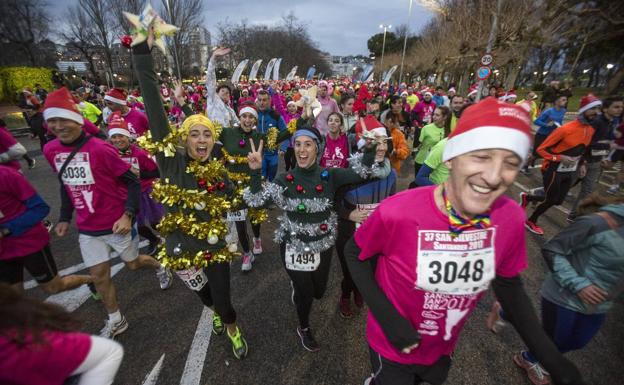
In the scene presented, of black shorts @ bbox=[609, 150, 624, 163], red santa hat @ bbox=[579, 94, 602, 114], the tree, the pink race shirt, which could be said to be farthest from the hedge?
black shorts @ bbox=[609, 150, 624, 163]

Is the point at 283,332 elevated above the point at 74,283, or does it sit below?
below

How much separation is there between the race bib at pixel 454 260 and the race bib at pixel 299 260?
1.27 meters

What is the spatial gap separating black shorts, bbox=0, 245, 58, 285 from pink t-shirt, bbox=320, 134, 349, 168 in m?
3.63

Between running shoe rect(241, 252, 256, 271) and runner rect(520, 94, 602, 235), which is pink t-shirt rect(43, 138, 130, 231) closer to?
running shoe rect(241, 252, 256, 271)

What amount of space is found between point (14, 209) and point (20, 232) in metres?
0.23

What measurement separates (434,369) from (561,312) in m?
1.36

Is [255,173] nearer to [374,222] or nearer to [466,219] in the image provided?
[374,222]

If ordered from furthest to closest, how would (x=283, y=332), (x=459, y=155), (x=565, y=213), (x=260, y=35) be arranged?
(x=260, y=35) → (x=565, y=213) → (x=283, y=332) → (x=459, y=155)

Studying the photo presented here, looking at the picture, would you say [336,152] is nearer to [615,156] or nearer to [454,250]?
[454,250]

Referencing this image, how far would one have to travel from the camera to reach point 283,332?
10.1ft

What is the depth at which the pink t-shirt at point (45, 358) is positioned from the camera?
37.6 inches

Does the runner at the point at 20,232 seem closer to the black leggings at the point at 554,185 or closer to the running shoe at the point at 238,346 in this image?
the running shoe at the point at 238,346

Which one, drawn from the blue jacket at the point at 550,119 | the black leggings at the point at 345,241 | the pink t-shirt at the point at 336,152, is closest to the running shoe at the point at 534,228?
the blue jacket at the point at 550,119

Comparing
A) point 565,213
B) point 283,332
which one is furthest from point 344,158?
point 565,213
